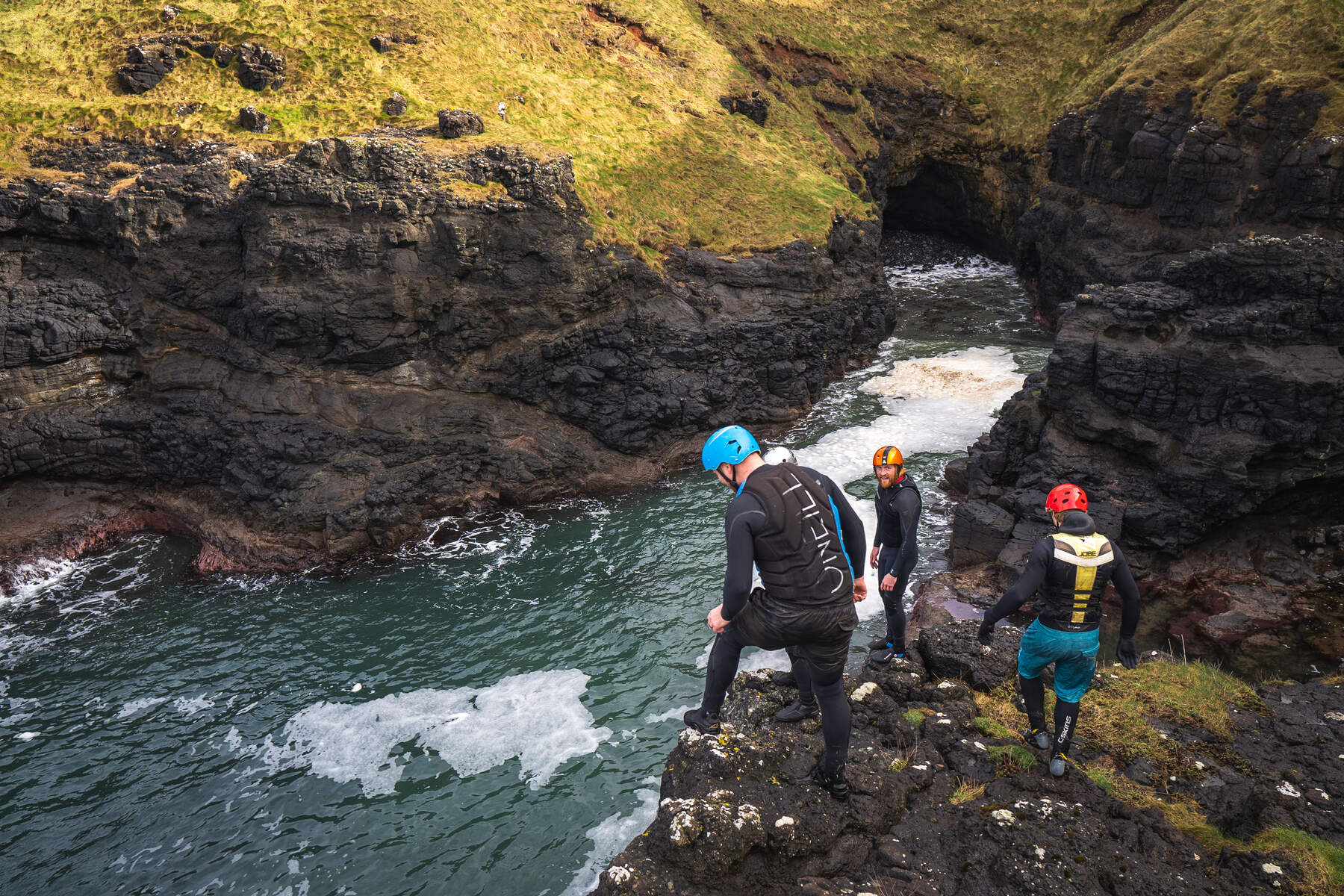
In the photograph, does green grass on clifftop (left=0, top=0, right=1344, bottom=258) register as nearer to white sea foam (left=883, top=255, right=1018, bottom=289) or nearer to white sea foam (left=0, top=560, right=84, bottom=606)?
white sea foam (left=883, top=255, right=1018, bottom=289)

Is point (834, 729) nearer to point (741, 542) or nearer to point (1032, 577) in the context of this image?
point (741, 542)

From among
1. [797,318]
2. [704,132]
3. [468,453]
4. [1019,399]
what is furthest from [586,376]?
[704,132]

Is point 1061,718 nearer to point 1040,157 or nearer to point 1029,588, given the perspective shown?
point 1029,588

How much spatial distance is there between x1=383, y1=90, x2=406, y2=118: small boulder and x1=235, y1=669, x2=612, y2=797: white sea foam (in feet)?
68.3

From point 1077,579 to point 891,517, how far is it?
380 centimetres

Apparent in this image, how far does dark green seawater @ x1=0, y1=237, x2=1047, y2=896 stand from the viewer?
1106 centimetres

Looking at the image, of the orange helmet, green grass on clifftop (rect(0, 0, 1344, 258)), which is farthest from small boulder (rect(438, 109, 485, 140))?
the orange helmet

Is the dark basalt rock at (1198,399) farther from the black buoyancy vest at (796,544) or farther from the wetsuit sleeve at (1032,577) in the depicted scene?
the black buoyancy vest at (796,544)

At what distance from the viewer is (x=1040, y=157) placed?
44.2 m

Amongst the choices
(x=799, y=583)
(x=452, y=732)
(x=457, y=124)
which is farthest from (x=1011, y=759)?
(x=457, y=124)

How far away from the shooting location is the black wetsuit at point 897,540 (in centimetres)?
1053

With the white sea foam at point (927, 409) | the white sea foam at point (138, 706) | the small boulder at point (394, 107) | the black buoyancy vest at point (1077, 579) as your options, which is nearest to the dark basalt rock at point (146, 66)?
the small boulder at point (394, 107)

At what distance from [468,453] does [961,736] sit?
18.2 metres

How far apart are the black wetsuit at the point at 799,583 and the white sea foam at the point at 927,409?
17.3 meters
